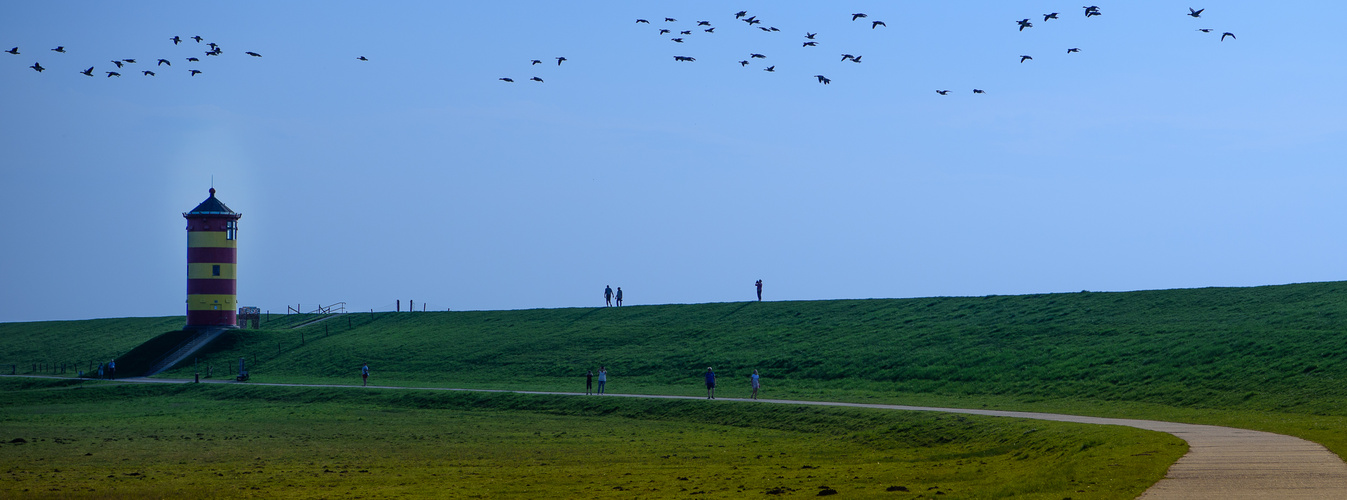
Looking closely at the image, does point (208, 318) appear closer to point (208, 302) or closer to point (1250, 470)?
point (208, 302)

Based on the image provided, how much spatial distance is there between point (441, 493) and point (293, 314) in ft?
297

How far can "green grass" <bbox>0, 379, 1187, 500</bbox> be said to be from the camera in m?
26.6

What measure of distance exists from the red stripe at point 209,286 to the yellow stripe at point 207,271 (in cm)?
40

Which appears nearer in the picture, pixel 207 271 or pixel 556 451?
pixel 556 451

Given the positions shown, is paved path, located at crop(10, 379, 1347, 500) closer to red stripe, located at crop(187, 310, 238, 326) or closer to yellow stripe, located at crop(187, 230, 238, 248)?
yellow stripe, located at crop(187, 230, 238, 248)

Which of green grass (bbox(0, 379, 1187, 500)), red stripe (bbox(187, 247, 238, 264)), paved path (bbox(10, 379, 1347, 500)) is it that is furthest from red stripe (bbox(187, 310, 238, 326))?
paved path (bbox(10, 379, 1347, 500))

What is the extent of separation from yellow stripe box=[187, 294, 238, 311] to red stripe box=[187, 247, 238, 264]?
2915 mm

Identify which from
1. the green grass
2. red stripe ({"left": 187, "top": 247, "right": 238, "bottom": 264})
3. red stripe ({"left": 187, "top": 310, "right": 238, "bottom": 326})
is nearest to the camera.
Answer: the green grass

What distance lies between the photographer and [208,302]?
8812 cm

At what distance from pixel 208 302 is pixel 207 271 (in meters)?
2.70

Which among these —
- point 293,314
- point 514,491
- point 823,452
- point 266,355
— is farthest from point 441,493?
point 293,314

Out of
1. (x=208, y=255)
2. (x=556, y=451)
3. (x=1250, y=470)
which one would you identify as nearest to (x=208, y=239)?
(x=208, y=255)

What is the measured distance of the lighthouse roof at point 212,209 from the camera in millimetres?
86188

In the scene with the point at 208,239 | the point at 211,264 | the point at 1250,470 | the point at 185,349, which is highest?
the point at 208,239
